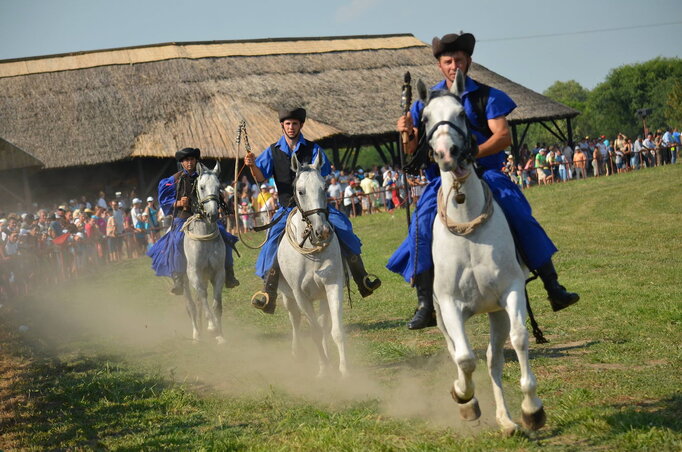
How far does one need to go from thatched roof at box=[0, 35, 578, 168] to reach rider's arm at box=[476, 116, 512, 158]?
97.1 ft

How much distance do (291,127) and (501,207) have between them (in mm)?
3946

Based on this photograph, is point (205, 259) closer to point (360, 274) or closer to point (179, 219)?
point (179, 219)

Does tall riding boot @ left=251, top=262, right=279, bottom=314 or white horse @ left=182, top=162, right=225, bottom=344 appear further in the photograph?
white horse @ left=182, top=162, right=225, bottom=344

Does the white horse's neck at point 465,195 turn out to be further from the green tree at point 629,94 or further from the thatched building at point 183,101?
the green tree at point 629,94

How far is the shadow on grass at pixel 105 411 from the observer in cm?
763

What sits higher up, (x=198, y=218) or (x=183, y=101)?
(x=183, y=101)

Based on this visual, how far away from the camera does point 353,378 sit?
9141 mm

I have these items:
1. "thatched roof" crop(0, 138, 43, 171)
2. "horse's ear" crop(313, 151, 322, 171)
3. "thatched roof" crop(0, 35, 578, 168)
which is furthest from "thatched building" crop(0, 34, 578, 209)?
"horse's ear" crop(313, 151, 322, 171)

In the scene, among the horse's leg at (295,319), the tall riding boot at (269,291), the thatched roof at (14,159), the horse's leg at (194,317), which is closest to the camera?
the tall riding boot at (269,291)

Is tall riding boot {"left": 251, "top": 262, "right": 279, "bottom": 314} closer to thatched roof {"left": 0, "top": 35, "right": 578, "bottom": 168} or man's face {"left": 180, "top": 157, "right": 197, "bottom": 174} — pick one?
man's face {"left": 180, "top": 157, "right": 197, "bottom": 174}

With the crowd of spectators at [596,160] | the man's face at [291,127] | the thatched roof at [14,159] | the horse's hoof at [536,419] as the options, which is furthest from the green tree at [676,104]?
the horse's hoof at [536,419]

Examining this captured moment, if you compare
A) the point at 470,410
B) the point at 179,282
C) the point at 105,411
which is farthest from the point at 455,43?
the point at 179,282

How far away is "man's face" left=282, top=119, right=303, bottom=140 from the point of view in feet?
32.4

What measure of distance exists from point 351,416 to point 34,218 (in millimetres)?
20254
